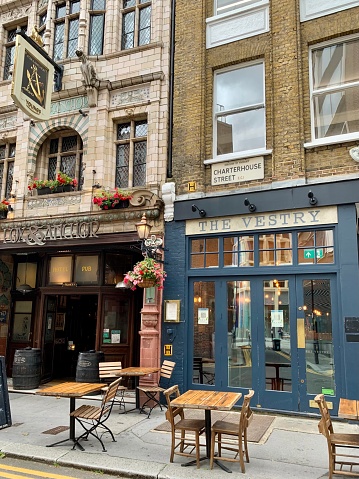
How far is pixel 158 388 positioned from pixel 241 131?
6024 mm

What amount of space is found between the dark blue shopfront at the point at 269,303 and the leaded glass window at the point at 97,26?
5893 mm

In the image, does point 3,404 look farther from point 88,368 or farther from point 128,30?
point 128,30

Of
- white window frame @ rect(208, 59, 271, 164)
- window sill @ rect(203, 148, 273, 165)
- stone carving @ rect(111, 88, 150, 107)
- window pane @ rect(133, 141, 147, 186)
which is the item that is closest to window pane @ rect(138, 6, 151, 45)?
stone carving @ rect(111, 88, 150, 107)

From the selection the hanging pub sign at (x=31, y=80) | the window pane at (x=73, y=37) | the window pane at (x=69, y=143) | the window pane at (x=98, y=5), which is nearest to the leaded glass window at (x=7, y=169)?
the window pane at (x=69, y=143)

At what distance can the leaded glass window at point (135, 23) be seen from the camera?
11245 millimetres

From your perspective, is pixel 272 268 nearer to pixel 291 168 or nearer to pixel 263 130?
pixel 291 168

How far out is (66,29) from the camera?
1206 centimetres

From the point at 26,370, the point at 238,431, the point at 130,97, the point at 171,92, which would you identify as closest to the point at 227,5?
the point at 171,92

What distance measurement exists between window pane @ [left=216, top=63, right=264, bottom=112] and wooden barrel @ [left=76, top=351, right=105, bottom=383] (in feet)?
21.9

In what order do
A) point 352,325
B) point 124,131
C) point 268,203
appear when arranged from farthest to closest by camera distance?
point 124,131 < point 268,203 < point 352,325

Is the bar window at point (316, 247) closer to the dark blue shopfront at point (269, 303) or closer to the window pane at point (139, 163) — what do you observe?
the dark blue shopfront at point (269, 303)

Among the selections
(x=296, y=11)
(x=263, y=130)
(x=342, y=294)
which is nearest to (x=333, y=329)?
(x=342, y=294)

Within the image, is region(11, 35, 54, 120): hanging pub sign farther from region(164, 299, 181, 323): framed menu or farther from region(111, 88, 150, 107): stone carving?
region(164, 299, 181, 323): framed menu

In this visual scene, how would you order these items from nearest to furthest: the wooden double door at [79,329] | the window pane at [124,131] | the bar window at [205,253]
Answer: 1. the bar window at [205,253]
2. the wooden double door at [79,329]
3. the window pane at [124,131]
